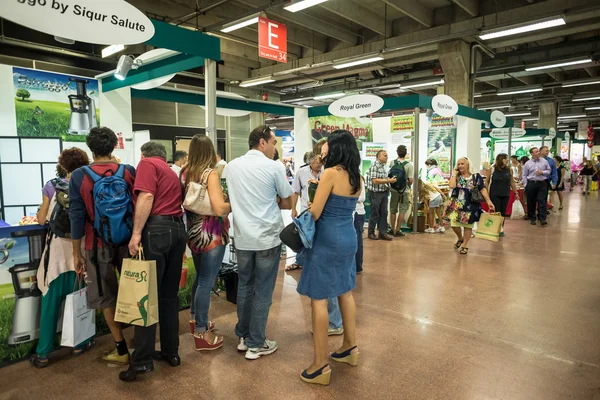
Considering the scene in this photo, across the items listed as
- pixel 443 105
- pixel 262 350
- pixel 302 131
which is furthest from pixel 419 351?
pixel 302 131

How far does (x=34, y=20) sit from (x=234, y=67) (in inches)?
464

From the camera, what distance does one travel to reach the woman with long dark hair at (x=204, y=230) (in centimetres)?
261

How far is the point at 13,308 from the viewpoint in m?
2.69

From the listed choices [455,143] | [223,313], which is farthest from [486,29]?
[223,313]

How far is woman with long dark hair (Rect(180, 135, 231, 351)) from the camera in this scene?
8.56 feet

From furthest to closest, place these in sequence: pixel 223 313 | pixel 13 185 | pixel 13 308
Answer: pixel 13 185 < pixel 223 313 < pixel 13 308

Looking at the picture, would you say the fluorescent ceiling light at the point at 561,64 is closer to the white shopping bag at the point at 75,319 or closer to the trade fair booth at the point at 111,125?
the trade fair booth at the point at 111,125

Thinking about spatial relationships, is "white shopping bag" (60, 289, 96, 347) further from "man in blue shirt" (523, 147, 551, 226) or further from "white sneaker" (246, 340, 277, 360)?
"man in blue shirt" (523, 147, 551, 226)

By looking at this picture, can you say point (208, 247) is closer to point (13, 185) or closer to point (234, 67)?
point (13, 185)

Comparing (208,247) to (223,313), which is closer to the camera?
(208,247)

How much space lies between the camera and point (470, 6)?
28.2ft

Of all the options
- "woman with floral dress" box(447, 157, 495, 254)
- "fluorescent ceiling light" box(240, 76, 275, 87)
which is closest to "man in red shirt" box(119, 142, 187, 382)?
"woman with floral dress" box(447, 157, 495, 254)

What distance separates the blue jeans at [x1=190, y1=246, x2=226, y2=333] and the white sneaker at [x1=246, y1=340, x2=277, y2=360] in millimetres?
393

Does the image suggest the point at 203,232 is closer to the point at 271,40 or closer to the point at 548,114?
the point at 271,40
